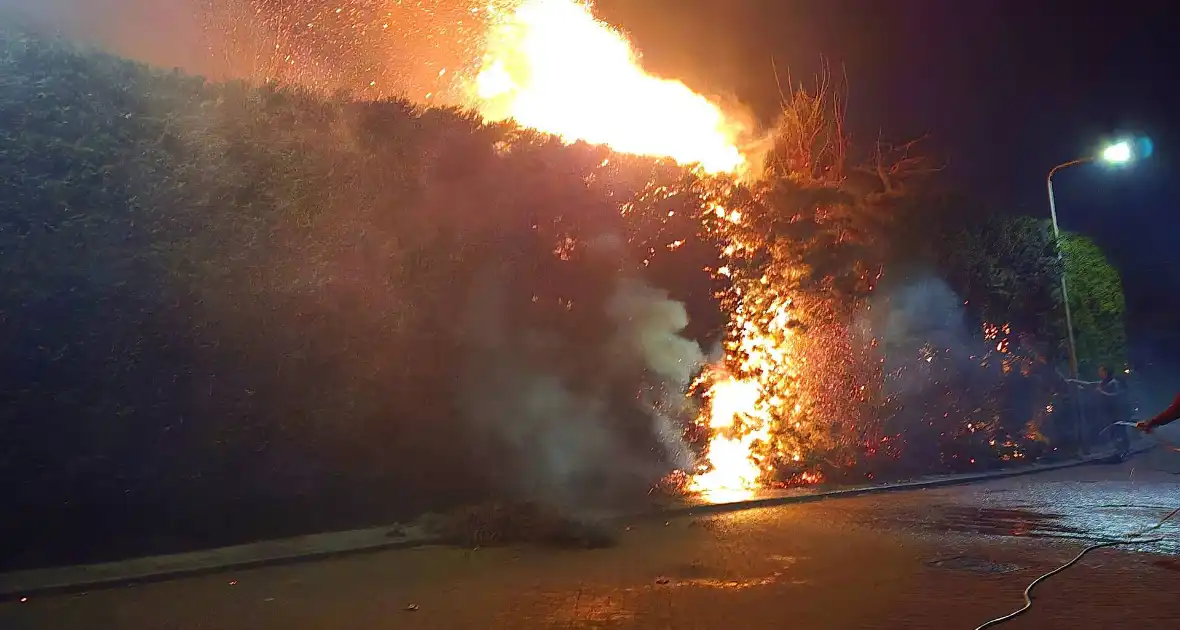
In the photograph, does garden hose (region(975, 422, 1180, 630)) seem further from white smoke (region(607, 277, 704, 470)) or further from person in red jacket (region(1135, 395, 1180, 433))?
white smoke (region(607, 277, 704, 470))

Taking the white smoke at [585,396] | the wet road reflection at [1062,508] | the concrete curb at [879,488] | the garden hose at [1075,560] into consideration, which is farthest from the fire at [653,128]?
the garden hose at [1075,560]

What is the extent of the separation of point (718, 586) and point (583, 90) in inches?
381

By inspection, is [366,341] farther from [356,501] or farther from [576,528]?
[576,528]

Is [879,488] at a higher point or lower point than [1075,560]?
higher

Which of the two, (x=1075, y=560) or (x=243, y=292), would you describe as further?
(x=243, y=292)

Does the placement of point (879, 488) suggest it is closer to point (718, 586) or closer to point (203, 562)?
point (718, 586)

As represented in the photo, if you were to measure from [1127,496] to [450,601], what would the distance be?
33.7 ft

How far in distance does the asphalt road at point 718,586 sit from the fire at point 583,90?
21.8ft

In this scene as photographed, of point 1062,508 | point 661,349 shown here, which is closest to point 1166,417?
point 1062,508

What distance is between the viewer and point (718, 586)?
7.41 metres

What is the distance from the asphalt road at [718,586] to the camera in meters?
6.38

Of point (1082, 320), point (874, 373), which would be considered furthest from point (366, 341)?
point (1082, 320)

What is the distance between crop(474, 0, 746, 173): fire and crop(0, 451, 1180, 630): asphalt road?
6658 mm

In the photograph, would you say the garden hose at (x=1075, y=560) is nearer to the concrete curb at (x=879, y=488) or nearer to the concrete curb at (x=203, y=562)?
the concrete curb at (x=879, y=488)
